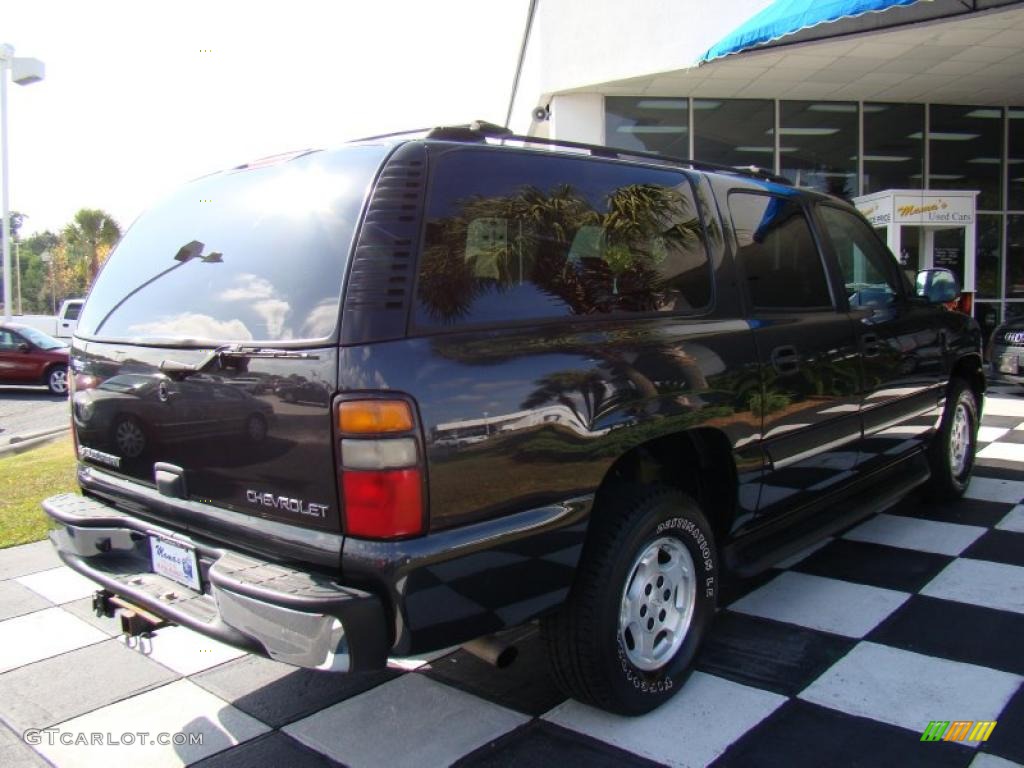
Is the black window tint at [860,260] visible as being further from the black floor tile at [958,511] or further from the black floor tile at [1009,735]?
the black floor tile at [1009,735]

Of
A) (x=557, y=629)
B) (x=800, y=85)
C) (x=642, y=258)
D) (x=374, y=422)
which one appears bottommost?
(x=557, y=629)

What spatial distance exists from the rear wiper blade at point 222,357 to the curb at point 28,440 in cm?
804

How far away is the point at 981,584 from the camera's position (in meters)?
3.65

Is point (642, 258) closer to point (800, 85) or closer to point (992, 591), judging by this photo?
point (992, 591)

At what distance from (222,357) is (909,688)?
2.58 m

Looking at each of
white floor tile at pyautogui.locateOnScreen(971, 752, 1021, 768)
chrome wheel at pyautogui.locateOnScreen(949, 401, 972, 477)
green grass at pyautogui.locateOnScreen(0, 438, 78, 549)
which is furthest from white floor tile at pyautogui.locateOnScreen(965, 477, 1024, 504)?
green grass at pyautogui.locateOnScreen(0, 438, 78, 549)

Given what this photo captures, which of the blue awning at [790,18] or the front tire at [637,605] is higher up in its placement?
the blue awning at [790,18]

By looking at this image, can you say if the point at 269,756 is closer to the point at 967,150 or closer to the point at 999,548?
the point at 999,548

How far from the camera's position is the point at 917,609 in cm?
340

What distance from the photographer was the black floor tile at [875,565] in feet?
12.3

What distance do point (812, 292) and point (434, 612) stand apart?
2357mm

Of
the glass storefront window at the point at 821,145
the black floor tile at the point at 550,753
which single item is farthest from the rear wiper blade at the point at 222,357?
the glass storefront window at the point at 821,145

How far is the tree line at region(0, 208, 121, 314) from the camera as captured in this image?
58375mm

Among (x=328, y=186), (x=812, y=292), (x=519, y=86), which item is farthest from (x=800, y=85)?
(x=328, y=186)
